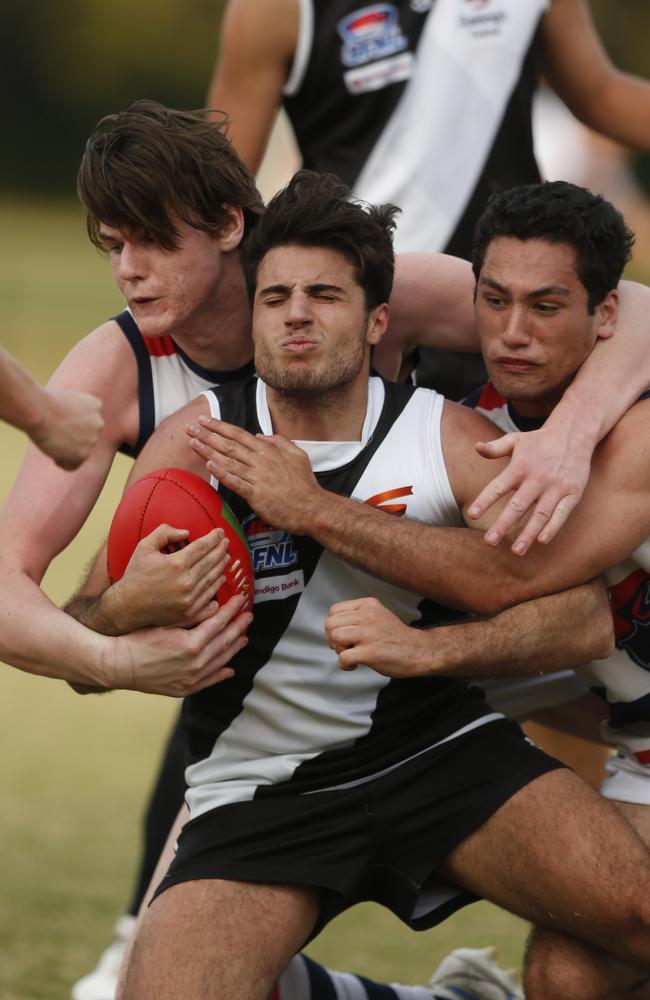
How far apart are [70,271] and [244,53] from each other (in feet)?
86.1

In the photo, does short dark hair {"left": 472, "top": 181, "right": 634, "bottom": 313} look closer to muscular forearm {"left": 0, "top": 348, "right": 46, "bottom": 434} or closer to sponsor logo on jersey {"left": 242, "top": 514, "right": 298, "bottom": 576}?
sponsor logo on jersey {"left": 242, "top": 514, "right": 298, "bottom": 576}

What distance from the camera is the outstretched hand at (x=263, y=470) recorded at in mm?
3496

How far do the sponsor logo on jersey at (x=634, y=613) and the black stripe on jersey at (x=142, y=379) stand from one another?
1.30 m

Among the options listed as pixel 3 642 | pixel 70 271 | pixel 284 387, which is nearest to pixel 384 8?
pixel 284 387

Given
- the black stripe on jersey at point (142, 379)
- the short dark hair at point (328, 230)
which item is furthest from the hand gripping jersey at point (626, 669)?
the black stripe on jersey at point (142, 379)

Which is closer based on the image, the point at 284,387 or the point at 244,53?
the point at 284,387

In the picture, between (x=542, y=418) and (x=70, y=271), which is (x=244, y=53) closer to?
(x=542, y=418)

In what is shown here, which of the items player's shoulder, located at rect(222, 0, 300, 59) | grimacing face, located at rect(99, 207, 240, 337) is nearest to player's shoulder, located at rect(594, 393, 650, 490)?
grimacing face, located at rect(99, 207, 240, 337)

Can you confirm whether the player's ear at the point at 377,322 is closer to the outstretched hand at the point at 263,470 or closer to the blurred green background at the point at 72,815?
the outstretched hand at the point at 263,470

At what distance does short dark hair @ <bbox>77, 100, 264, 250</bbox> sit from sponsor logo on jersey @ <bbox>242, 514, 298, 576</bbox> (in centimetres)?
75

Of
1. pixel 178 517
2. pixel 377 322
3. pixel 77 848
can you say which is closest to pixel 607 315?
pixel 377 322

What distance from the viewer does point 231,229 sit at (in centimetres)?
404

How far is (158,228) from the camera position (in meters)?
3.83

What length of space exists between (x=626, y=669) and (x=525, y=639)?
526 millimetres
